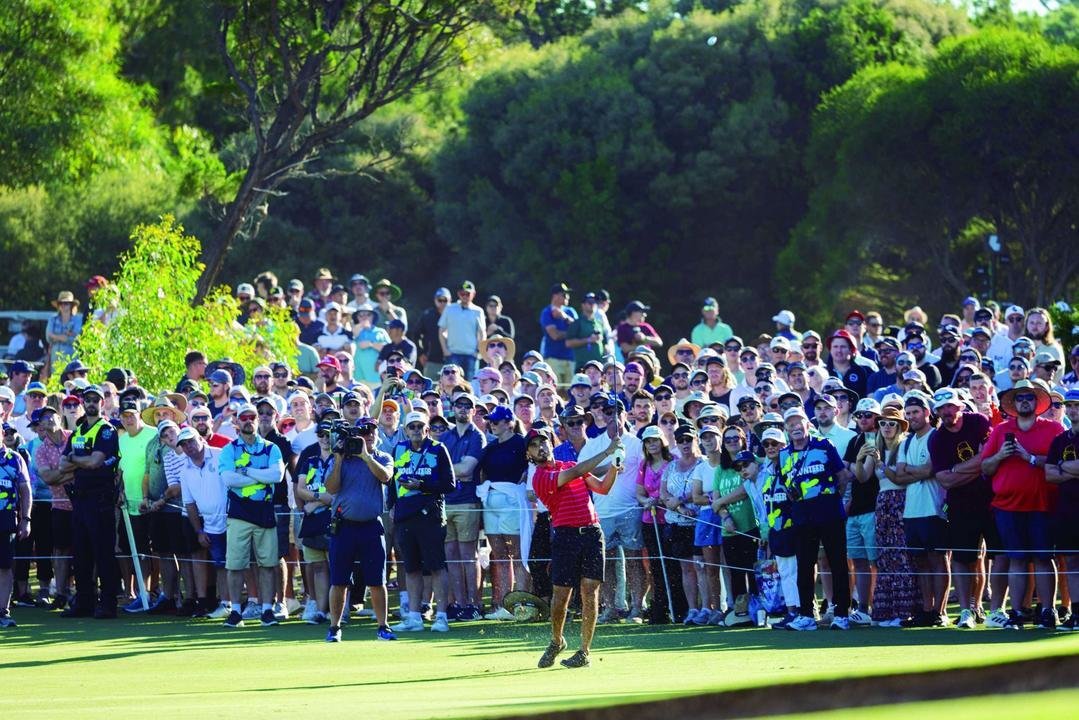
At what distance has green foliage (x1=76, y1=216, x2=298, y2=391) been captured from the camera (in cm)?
2544

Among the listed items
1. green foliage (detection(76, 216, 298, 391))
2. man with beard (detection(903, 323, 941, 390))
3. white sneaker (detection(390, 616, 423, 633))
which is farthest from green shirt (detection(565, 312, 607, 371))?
white sneaker (detection(390, 616, 423, 633))

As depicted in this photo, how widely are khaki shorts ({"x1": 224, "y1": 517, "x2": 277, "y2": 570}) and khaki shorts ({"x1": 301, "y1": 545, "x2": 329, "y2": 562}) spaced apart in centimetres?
32

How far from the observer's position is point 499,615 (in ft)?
61.3

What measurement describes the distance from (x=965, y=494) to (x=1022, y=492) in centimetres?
65

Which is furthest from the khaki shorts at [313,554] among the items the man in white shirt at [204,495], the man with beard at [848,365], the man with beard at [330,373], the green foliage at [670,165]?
the green foliage at [670,165]

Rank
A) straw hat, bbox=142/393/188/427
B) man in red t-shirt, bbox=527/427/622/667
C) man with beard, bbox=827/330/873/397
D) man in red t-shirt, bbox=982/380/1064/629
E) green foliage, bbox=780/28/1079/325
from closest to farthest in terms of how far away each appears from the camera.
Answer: man in red t-shirt, bbox=527/427/622/667 → man in red t-shirt, bbox=982/380/1064/629 → man with beard, bbox=827/330/873/397 → straw hat, bbox=142/393/188/427 → green foliage, bbox=780/28/1079/325

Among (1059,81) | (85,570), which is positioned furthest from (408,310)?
(85,570)

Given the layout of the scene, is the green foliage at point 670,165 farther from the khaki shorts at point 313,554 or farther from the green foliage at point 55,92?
the khaki shorts at point 313,554

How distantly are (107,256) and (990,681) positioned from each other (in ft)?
132

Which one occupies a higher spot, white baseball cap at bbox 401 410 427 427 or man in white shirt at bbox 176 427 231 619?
white baseball cap at bbox 401 410 427 427

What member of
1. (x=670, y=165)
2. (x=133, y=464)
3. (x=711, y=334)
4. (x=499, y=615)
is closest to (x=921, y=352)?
(x=499, y=615)

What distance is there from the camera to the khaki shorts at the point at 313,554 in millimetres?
18859

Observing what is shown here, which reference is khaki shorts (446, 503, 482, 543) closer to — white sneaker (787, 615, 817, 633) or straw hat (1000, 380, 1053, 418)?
white sneaker (787, 615, 817, 633)

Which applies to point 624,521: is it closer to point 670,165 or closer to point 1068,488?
point 1068,488
